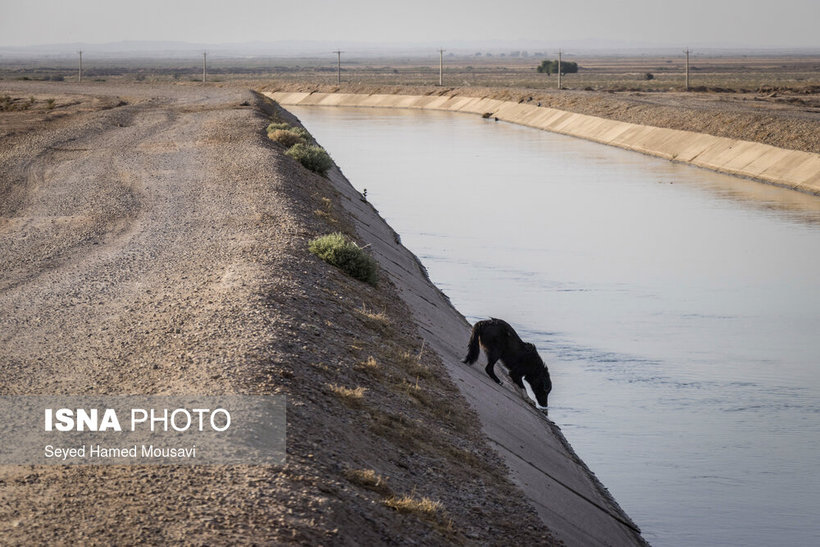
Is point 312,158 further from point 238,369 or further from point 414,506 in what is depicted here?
point 414,506

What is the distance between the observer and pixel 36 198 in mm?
25078

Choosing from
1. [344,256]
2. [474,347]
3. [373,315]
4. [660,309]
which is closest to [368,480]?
[373,315]

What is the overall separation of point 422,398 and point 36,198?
1664cm

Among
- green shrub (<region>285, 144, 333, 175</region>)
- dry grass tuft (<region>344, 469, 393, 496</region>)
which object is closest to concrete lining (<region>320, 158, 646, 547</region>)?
dry grass tuft (<region>344, 469, 393, 496</region>)

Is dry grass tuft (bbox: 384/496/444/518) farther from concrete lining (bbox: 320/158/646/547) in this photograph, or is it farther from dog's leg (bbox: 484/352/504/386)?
dog's leg (bbox: 484/352/504/386)

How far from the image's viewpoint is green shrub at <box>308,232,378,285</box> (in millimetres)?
16984

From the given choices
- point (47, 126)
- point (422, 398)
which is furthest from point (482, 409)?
point (47, 126)

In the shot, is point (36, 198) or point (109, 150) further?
point (109, 150)

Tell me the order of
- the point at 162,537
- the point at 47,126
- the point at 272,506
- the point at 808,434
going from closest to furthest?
the point at 162,537, the point at 272,506, the point at 808,434, the point at 47,126

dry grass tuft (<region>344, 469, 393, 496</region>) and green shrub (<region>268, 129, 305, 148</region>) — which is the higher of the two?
green shrub (<region>268, 129, 305, 148</region>)

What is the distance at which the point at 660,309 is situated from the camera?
21.2 meters

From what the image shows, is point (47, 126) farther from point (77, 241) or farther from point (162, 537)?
point (162, 537)

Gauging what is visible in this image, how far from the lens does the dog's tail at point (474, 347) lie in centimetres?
1497

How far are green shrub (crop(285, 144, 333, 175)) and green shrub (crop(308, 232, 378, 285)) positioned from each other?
16.1 m
